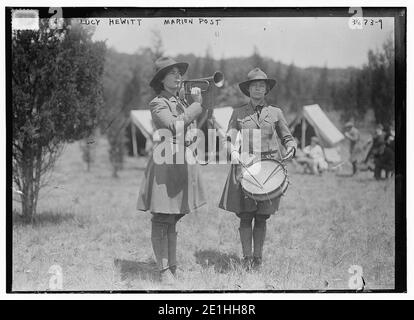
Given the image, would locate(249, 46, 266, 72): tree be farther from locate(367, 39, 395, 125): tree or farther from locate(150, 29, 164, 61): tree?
locate(367, 39, 395, 125): tree

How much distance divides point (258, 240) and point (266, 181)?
2.20 feet

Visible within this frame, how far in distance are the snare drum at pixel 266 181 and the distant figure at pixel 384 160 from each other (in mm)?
1376

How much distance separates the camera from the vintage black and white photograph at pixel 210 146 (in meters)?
6.03

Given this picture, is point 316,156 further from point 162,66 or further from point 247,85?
point 162,66

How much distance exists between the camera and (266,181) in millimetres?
5910

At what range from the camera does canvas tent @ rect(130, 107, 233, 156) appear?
6.44 m

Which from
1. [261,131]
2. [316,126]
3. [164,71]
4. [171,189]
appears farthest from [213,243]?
[164,71]

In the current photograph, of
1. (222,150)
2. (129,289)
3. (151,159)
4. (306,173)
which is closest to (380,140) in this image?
(306,173)

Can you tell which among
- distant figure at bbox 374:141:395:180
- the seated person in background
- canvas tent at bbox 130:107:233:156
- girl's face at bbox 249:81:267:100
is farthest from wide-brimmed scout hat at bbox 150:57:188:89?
distant figure at bbox 374:141:395:180

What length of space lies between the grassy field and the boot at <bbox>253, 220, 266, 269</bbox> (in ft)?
0.48

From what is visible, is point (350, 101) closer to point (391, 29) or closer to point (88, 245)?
point (391, 29)
